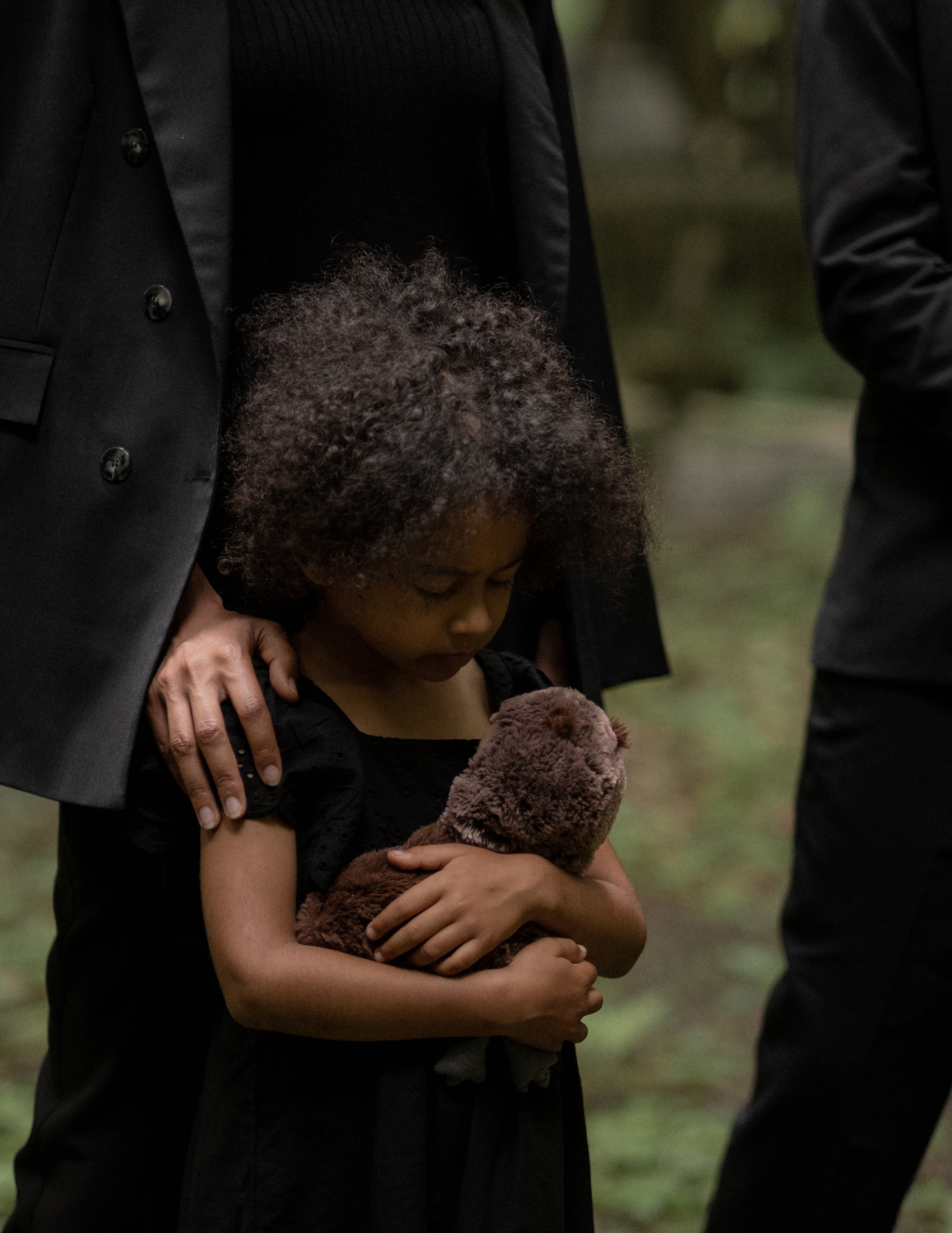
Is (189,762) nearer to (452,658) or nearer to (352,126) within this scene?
(452,658)

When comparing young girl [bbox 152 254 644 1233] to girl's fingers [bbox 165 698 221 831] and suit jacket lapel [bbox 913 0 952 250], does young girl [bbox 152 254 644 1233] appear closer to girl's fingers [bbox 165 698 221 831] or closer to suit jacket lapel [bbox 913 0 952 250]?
girl's fingers [bbox 165 698 221 831]

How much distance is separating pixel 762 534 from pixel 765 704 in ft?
5.72

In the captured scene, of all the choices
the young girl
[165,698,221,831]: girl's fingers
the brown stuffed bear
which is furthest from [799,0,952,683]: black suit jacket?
[165,698,221,831]: girl's fingers

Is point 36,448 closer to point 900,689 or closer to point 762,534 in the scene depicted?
point 900,689

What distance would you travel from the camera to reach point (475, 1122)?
127 cm

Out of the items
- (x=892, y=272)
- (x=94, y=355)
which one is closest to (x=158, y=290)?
(x=94, y=355)

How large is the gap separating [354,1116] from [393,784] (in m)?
0.31

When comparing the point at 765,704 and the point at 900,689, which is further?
the point at 765,704

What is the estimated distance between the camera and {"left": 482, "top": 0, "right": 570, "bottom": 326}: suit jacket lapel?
1535mm

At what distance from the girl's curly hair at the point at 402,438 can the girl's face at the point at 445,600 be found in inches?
0.7

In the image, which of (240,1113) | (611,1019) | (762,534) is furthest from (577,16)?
(240,1113)

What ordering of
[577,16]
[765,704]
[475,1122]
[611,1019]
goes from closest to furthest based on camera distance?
[475,1122] → [611,1019] → [765,704] → [577,16]

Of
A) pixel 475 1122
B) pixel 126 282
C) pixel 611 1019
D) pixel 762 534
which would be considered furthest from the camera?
pixel 762 534

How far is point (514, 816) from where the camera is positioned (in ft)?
4.03
